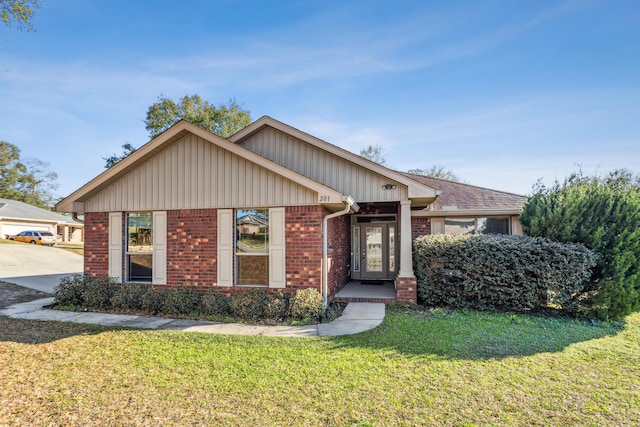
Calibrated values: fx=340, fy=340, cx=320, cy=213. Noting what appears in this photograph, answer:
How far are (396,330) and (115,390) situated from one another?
4.50 metres

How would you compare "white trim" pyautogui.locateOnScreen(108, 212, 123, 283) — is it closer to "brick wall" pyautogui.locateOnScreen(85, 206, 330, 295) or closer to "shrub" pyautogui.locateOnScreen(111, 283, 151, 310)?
"brick wall" pyautogui.locateOnScreen(85, 206, 330, 295)

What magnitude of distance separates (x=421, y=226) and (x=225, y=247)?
6682 mm

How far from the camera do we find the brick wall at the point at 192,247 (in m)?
8.18

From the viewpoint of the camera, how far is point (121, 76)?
11.0 metres

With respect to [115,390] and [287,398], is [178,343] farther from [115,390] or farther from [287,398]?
[287,398]

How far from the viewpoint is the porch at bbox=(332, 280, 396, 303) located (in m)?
8.91

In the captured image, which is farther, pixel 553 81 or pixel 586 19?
pixel 553 81

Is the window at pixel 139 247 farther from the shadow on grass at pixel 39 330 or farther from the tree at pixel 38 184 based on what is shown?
the tree at pixel 38 184

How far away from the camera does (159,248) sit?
848 cm

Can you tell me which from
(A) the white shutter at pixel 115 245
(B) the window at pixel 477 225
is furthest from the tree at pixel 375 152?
(A) the white shutter at pixel 115 245

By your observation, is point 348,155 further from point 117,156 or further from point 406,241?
point 117,156

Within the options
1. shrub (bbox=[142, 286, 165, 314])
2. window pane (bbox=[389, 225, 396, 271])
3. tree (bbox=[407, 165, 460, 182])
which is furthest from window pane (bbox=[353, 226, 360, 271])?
tree (bbox=[407, 165, 460, 182])

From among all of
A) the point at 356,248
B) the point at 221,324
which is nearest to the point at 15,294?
the point at 221,324

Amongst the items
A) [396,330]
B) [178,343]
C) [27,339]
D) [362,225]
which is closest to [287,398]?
[178,343]
